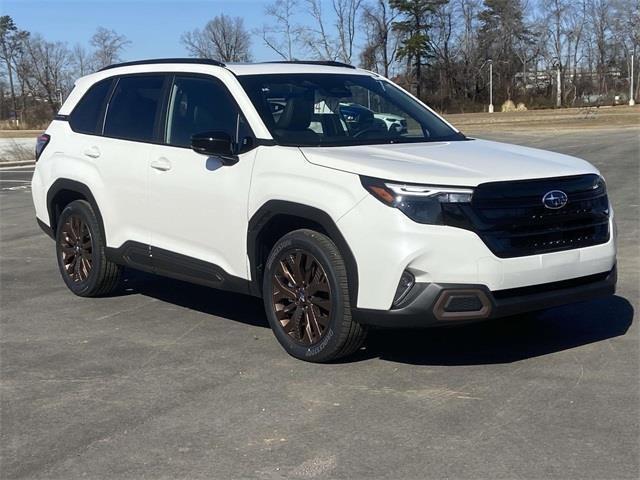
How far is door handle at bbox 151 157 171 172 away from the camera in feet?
20.7

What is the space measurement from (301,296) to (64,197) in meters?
3.18

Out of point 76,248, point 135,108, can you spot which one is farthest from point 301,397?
point 76,248

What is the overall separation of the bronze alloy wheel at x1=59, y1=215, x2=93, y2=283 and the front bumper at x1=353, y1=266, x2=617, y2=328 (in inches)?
126

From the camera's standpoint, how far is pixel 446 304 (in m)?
4.85

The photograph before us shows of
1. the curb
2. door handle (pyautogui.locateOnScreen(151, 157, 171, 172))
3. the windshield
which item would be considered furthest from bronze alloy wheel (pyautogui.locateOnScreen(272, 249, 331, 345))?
the curb

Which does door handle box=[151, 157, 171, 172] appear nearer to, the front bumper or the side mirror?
the side mirror

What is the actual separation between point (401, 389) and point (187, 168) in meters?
2.28

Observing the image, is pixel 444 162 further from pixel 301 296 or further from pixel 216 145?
pixel 216 145

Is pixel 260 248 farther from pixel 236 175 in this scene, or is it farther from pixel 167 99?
Result: pixel 167 99

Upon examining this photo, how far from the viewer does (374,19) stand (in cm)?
7519

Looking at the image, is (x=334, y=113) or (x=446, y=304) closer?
(x=446, y=304)

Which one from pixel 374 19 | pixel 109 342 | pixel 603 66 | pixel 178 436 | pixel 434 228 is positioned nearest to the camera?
pixel 178 436

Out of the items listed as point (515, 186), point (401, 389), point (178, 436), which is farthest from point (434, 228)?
point (178, 436)

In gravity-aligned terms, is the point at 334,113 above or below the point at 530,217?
above
